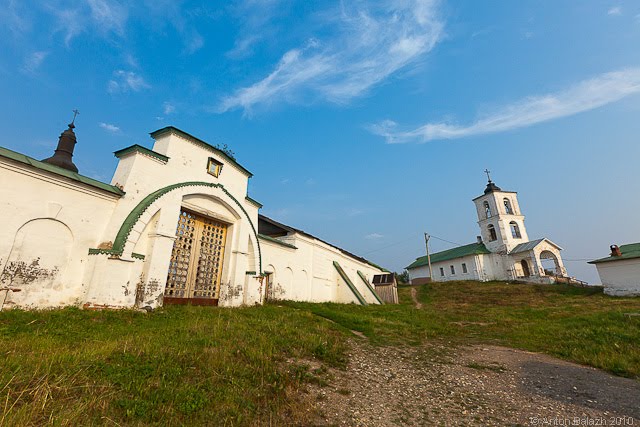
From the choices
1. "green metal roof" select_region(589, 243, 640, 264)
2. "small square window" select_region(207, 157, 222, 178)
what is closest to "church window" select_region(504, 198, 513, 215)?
"green metal roof" select_region(589, 243, 640, 264)

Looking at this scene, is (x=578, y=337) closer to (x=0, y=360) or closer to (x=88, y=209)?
(x=0, y=360)

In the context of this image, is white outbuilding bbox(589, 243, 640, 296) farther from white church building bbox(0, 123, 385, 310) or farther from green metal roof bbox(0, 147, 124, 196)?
green metal roof bbox(0, 147, 124, 196)

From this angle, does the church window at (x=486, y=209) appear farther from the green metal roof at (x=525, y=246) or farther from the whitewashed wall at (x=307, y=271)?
the whitewashed wall at (x=307, y=271)

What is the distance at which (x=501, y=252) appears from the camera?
36.7 meters

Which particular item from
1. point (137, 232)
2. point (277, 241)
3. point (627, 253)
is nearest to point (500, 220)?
point (627, 253)

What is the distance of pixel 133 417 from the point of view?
316 cm

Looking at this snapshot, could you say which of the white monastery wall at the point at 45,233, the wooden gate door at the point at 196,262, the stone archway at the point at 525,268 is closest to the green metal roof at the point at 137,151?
the white monastery wall at the point at 45,233

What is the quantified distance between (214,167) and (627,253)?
34028mm

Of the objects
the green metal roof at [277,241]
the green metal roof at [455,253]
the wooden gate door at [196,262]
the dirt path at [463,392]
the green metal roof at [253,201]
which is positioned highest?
the green metal roof at [455,253]

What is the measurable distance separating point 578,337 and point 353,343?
8.11 meters

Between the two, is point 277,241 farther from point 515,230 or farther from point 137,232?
point 515,230

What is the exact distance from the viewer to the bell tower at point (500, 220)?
122 ft

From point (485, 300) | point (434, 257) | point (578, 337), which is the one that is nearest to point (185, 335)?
point (578, 337)

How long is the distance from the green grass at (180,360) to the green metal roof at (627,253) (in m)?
18.7
